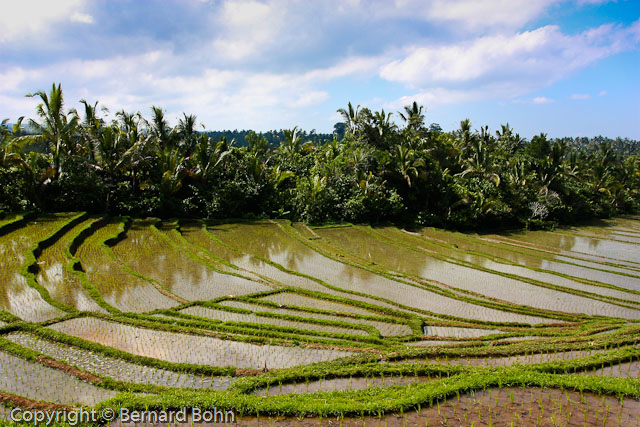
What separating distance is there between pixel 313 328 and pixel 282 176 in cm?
1459

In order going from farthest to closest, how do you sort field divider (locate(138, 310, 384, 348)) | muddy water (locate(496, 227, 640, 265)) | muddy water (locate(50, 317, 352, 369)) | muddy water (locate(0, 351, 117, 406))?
1. muddy water (locate(496, 227, 640, 265))
2. field divider (locate(138, 310, 384, 348))
3. muddy water (locate(50, 317, 352, 369))
4. muddy water (locate(0, 351, 117, 406))

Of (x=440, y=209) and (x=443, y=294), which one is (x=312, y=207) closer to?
(x=440, y=209)

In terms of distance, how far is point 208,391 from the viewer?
5.51 meters

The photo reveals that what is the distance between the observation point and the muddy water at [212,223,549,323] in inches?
388

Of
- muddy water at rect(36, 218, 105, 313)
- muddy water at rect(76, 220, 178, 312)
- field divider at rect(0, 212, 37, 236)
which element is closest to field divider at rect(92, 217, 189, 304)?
muddy water at rect(76, 220, 178, 312)

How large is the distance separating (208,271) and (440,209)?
46.1 feet

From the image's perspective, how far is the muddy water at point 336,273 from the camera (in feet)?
32.4

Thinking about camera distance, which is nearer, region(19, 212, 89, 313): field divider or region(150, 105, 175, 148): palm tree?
region(19, 212, 89, 313): field divider

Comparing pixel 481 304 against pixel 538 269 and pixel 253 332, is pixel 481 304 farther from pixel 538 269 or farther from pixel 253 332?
pixel 253 332

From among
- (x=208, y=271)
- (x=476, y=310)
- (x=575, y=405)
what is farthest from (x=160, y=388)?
(x=476, y=310)

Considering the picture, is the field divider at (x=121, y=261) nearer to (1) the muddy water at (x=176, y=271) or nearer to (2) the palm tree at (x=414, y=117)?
(1) the muddy water at (x=176, y=271)

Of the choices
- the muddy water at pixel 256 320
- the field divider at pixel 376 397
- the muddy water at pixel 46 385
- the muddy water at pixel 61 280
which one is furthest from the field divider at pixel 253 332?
the field divider at pixel 376 397

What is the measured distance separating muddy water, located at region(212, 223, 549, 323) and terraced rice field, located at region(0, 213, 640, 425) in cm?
8

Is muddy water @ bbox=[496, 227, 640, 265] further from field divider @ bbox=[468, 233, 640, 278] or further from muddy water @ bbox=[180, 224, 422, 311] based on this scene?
A: muddy water @ bbox=[180, 224, 422, 311]
